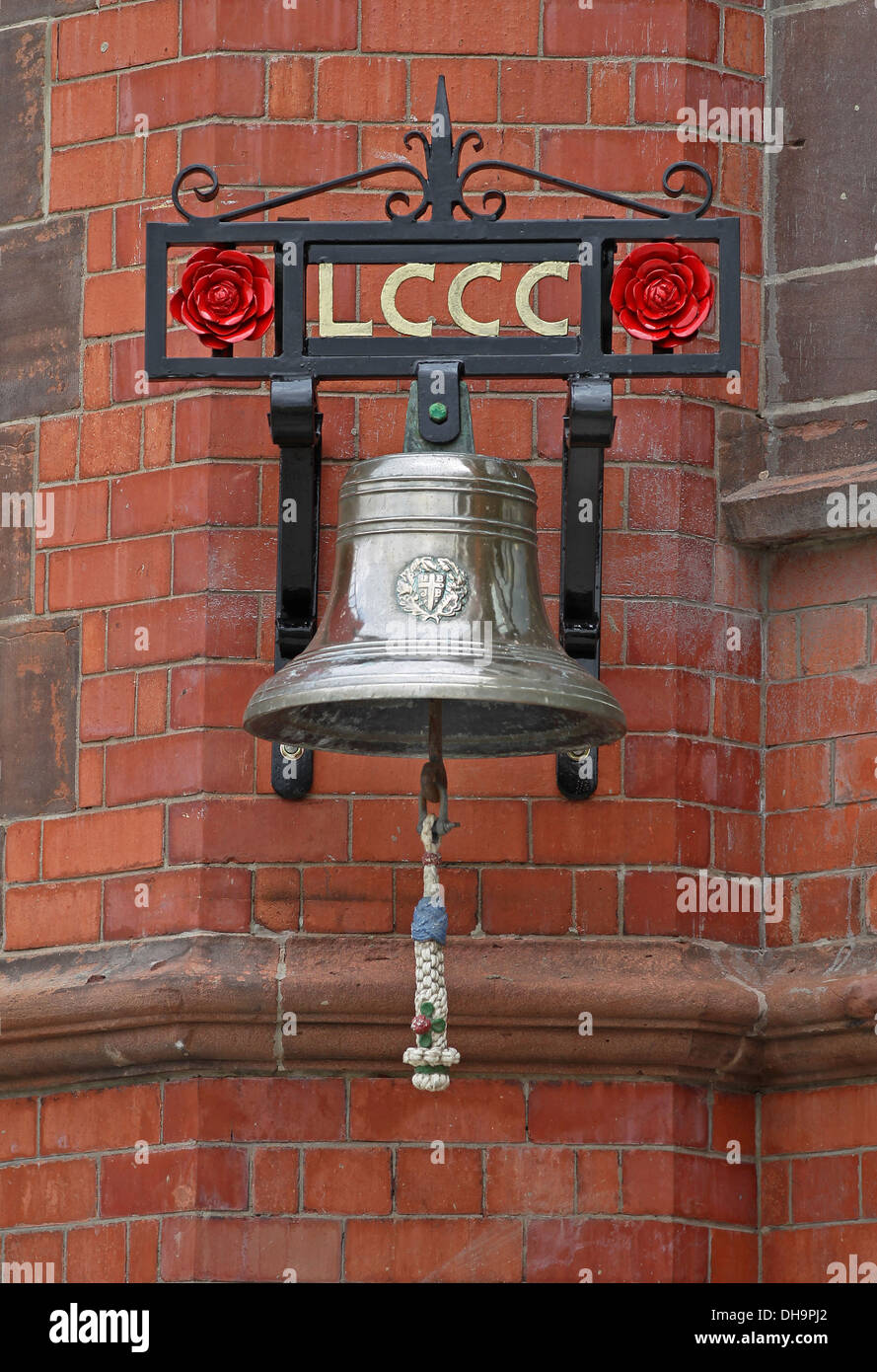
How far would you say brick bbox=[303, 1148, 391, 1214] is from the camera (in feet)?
16.5

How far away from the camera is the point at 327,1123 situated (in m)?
5.07

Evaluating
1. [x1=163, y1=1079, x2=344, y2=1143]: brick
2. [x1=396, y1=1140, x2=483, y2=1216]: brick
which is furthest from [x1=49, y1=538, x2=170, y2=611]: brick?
[x1=396, y1=1140, x2=483, y2=1216]: brick

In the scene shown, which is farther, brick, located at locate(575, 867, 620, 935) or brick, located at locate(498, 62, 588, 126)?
brick, located at locate(498, 62, 588, 126)

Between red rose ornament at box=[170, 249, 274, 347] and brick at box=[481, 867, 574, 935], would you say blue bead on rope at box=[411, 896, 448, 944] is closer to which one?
brick at box=[481, 867, 574, 935]

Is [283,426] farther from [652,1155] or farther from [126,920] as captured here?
[652,1155]

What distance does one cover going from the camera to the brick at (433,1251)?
5.01 meters

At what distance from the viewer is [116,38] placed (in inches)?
222

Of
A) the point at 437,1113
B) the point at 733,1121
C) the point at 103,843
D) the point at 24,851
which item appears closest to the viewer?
the point at 437,1113

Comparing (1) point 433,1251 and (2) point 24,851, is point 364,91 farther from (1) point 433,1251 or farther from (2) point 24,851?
(1) point 433,1251

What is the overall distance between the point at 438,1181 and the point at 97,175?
221cm

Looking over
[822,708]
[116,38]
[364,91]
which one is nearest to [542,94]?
[364,91]

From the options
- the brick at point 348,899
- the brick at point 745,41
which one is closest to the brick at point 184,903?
the brick at point 348,899

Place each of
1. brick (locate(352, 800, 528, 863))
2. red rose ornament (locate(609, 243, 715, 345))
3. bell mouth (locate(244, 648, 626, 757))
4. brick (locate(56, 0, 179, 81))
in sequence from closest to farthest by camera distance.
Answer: bell mouth (locate(244, 648, 626, 757)), red rose ornament (locate(609, 243, 715, 345)), brick (locate(352, 800, 528, 863)), brick (locate(56, 0, 179, 81))

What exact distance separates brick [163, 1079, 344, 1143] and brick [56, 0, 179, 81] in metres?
2.14
